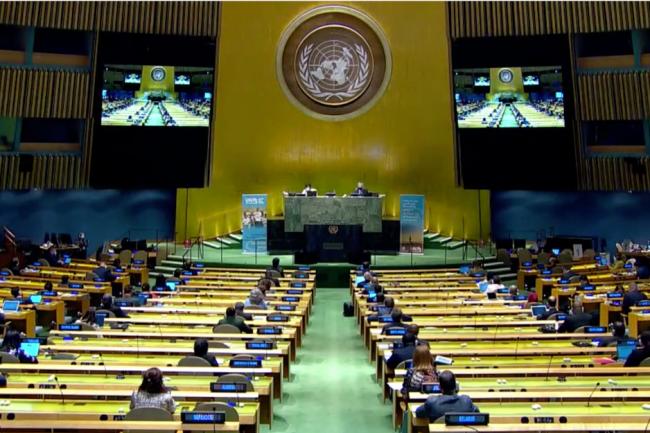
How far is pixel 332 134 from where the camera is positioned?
23.4 meters

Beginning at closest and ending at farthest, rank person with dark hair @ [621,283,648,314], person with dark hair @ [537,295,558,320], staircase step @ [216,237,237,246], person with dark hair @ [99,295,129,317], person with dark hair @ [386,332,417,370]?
person with dark hair @ [386,332,417,370] → person with dark hair @ [99,295,129,317] → person with dark hair @ [537,295,558,320] → person with dark hair @ [621,283,648,314] → staircase step @ [216,237,237,246]

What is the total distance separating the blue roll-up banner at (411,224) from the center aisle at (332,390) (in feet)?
21.7

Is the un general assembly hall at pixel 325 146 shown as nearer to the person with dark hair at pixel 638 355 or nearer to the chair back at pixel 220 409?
the person with dark hair at pixel 638 355

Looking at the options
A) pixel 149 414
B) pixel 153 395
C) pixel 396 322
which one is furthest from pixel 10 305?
pixel 149 414

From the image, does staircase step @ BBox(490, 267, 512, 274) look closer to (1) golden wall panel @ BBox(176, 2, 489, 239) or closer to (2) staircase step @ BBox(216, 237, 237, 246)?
(1) golden wall panel @ BBox(176, 2, 489, 239)

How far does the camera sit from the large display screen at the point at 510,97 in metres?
21.1

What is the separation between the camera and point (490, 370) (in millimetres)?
6965

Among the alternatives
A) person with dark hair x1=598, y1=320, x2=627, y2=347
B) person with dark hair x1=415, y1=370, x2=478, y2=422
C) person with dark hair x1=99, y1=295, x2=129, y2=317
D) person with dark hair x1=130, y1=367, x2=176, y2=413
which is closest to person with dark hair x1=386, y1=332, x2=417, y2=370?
person with dark hair x1=415, y1=370, x2=478, y2=422

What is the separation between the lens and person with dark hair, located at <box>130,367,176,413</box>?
5449mm

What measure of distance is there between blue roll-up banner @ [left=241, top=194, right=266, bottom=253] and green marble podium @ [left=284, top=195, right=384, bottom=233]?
32.0 inches

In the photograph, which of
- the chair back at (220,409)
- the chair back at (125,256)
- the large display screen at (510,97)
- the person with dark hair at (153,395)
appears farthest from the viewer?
the large display screen at (510,97)

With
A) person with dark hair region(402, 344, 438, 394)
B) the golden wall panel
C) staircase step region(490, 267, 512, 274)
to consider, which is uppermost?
the golden wall panel

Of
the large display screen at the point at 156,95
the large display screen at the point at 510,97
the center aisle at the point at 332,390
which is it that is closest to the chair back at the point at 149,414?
the center aisle at the point at 332,390

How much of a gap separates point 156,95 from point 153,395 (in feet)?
56.9
